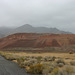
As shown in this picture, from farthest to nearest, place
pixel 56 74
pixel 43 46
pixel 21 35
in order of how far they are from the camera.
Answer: pixel 21 35 < pixel 43 46 < pixel 56 74

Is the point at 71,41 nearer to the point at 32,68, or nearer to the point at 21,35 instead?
the point at 21,35

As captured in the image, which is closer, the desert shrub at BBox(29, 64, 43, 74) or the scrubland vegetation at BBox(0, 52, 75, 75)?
the scrubland vegetation at BBox(0, 52, 75, 75)

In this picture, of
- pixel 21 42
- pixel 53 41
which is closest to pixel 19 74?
pixel 53 41

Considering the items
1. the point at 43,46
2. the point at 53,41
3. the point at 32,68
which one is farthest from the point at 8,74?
the point at 53,41

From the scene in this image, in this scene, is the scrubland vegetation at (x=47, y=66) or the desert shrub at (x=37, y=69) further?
the desert shrub at (x=37, y=69)

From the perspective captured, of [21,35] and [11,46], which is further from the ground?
[21,35]

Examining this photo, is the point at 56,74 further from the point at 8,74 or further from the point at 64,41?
the point at 64,41

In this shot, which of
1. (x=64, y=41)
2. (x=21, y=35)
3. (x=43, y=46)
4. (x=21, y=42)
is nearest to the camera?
(x=43, y=46)

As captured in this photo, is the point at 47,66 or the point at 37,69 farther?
the point at 47,66

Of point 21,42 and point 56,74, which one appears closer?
point 56,74

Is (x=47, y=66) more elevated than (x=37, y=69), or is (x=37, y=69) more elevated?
(x=47, y=66)

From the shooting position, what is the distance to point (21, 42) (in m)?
87.5

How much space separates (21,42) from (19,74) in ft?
240

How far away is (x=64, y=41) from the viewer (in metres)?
80.2
